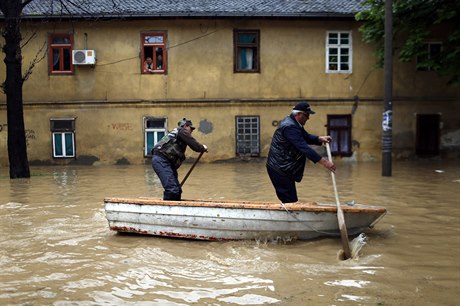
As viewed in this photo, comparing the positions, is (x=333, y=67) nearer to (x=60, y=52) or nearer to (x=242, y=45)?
(x=242, y=45)

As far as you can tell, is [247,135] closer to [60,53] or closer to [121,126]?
[121,126]

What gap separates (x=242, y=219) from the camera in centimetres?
650

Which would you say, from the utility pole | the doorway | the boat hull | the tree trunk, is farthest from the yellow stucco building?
the boat hull

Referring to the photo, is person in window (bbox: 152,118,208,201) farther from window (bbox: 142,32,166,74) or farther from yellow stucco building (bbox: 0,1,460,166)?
window (bbox: 142,32,166,74)

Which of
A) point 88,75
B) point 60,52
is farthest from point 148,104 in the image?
point 60,52

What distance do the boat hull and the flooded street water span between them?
141 mm

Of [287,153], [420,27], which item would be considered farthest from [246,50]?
[287,153]

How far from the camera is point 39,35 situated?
18.6 meters

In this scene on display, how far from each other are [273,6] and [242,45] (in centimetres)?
189

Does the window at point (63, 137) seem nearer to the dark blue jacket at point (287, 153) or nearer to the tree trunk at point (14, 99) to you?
the tree trunk at point (14, 99)

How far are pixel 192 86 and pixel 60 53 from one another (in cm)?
524

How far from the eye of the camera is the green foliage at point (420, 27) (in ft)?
49.5

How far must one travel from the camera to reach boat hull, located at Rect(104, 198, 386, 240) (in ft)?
21.1

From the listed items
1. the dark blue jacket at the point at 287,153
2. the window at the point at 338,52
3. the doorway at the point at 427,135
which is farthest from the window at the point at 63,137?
the dark blue jacket at the point at 287,153
